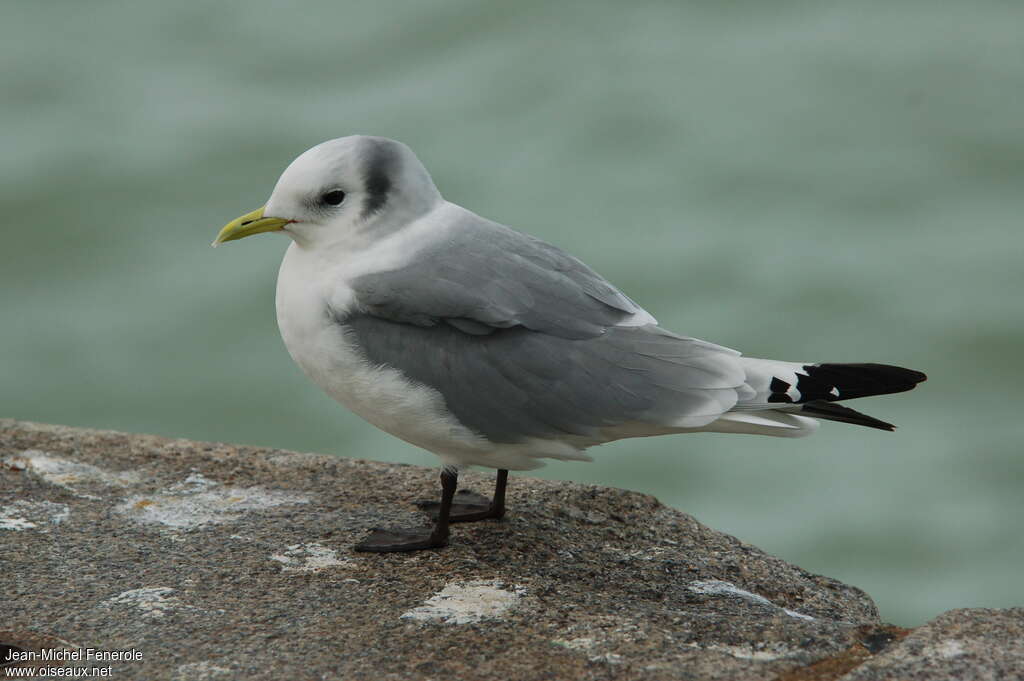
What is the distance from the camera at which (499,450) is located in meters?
3.71

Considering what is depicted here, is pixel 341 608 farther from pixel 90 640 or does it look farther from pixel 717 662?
pixel 717 662

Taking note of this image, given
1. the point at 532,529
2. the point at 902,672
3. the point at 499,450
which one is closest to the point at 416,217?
the point at 499,450

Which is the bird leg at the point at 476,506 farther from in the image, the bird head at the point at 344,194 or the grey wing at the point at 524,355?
the bird head at the point at 344,194

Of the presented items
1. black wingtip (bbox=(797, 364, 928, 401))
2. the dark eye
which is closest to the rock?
black wingtip (bbox=(797, 364, 928, 401))

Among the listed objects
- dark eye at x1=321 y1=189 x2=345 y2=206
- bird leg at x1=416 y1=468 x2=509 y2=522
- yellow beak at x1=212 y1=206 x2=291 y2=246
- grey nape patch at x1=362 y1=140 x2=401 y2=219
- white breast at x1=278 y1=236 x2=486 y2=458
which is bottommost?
bird leg at x1=416 y1=468 x2=509 y2=522

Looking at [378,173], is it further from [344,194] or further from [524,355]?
[524,355]

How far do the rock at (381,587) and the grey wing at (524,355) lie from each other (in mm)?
499

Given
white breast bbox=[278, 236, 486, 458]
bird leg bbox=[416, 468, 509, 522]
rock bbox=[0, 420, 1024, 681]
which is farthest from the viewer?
→ bird leg bbox=[416, 468, 509, 522]

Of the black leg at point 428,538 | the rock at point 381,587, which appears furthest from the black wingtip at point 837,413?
the black leg at point 428,538

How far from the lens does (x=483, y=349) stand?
362cm

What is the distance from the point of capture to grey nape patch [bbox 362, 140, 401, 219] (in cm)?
381

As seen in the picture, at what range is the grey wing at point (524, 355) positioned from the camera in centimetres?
359

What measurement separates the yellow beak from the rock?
0.92m

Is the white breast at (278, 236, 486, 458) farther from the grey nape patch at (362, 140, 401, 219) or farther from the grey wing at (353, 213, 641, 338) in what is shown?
the grey nape patch at (362, 140, 401, 219)
